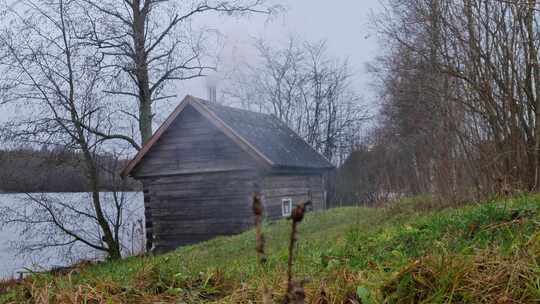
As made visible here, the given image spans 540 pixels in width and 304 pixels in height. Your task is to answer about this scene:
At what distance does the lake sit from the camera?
1559 cm

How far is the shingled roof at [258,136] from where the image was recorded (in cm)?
1428

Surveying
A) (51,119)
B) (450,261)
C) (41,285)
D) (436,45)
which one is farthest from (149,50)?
(450,261)

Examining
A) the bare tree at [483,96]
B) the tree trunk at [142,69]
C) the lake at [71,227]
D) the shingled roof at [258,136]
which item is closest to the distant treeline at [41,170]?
the lake at [71,227]

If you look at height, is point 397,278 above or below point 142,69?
below

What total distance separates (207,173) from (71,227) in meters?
5.04

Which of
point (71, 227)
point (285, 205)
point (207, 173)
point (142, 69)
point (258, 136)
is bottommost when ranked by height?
point (71, 227)

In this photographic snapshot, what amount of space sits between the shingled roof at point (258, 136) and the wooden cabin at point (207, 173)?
0.10 ft

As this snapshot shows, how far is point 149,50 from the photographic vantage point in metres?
18.3

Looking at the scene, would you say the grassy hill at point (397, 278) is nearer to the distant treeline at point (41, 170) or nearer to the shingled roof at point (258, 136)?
the shingled roof at point (258, 136)

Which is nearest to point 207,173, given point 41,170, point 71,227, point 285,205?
point 285,205

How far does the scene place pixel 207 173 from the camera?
15.1 meters

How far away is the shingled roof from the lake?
187 centimetres

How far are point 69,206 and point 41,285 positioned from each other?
44.9 feet

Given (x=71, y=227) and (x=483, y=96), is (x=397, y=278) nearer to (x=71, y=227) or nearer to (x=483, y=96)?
(x=483, y=96)
